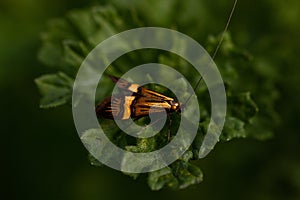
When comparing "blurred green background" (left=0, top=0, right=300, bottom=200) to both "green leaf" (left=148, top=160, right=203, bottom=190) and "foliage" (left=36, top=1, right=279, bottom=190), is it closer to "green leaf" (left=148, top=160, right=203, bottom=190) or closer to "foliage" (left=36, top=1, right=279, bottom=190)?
"foliage" (left=36, top=1, right=279, bottom=190)

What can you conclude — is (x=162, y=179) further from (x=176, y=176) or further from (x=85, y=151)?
(x=85, y=151)

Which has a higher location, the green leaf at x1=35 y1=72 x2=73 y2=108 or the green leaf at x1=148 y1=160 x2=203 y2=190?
the green leaf at x1=35 y1=72 x2=73 y2=108

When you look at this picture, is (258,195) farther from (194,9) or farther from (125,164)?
(125,164)

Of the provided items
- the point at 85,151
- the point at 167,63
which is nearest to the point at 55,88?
the point at 167,63

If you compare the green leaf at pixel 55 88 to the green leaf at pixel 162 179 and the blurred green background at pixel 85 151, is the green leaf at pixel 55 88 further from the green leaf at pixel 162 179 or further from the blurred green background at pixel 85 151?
the blurred green background at pixel 85 151

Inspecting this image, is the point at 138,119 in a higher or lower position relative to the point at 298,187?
higher

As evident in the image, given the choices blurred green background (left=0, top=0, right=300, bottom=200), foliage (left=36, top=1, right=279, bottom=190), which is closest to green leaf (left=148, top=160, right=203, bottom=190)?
foliage (left=36, top=1, right=279, bottom=190)

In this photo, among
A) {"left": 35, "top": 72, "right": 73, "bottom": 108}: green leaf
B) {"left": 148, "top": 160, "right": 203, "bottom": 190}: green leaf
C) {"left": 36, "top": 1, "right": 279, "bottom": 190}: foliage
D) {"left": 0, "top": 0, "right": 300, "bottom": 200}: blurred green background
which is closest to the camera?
{"left": 148, "top": 160, "right": 203, "bottom": 190}: green leaf

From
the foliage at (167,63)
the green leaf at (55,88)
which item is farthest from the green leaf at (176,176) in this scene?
the green leaf at (55,88)

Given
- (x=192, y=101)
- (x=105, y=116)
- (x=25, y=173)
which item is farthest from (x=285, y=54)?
(x=25, y=173)
